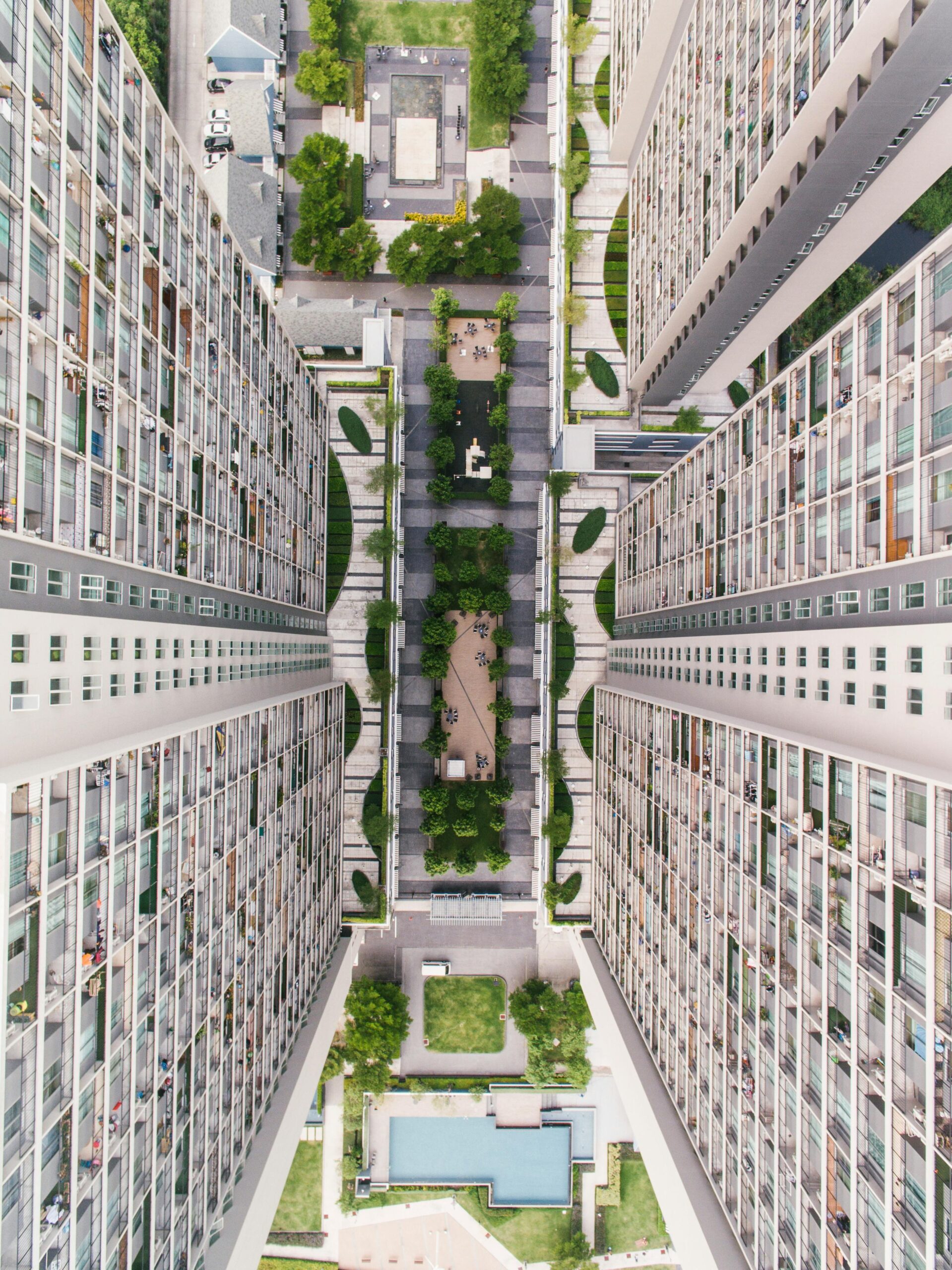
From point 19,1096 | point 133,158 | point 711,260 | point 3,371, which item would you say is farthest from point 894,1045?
point 133,158

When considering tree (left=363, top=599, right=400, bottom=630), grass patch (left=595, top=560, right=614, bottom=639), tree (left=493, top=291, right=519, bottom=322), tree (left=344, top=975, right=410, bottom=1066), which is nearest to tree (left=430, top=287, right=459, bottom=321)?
tree (left=493, top=291, right=519, bottom=322)

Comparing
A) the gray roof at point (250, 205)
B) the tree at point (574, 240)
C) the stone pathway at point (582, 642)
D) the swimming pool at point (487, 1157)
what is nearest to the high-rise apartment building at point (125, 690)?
the gray roof at point (250, 205)

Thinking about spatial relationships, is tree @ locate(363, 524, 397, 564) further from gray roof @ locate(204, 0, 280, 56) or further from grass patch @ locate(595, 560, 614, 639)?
gray roof @ locate(204, 0, 280, 56)

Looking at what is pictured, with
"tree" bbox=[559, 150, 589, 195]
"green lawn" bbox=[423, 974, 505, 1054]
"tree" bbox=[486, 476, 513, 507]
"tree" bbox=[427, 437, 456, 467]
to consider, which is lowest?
"green lawn" bbox=[423, 974, 505, 1054]

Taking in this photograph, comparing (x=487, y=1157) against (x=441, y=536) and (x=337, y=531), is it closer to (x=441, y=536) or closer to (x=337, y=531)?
(x=441, y=536)

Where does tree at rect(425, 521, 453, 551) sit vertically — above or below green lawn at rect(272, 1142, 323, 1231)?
above

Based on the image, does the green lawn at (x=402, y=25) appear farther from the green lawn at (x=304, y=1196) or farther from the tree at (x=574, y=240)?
the green lawn at (x=304, y=1196)

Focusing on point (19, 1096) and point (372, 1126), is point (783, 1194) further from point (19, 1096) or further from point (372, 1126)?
point (372, 1126)
